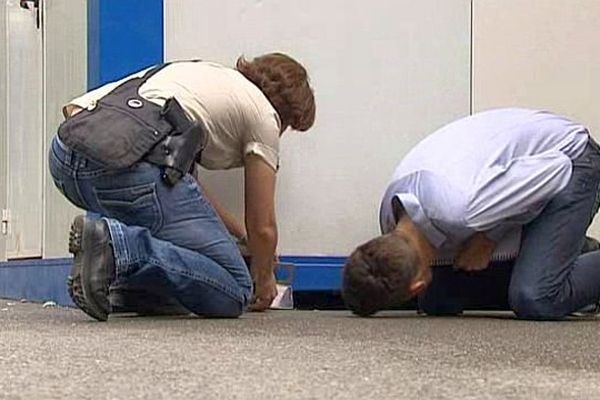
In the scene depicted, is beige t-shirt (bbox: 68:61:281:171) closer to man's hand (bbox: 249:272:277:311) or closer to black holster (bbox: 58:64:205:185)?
black holster (bbox: 58:64:205:185)

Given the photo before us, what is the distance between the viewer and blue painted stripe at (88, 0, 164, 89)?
Answer: 8.73 ft

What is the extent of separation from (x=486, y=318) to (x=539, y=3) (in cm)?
98

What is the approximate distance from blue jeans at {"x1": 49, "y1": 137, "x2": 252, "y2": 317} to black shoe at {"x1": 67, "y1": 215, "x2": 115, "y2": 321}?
73 millimetres

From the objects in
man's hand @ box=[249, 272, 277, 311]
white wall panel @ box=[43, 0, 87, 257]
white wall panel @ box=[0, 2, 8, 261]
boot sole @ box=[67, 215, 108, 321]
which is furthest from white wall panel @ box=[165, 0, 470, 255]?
white wall panel @ box=[0, 2, 8, 261]

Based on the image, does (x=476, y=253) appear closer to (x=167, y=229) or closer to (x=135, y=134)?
A: (x=167, y=229)

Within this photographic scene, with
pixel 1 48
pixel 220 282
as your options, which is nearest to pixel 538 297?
pixel 220 282

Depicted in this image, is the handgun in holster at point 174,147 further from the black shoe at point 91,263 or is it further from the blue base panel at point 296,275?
the blue base panel at point 296,275

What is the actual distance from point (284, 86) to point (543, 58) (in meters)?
0.92

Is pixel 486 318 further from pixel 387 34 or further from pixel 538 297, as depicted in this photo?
pixel 387 34

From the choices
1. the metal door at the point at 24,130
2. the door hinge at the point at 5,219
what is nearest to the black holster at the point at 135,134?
the metal door at the point at 24,130

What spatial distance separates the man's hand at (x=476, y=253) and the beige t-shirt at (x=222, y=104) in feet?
1.40

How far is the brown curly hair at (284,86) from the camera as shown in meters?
2.35

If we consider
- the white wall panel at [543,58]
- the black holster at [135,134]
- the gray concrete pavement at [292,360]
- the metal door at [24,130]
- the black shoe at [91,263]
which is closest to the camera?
the gray concrete pavement at [292,360]

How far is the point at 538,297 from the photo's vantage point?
2.28 meters
